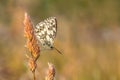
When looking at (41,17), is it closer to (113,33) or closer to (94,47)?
(113,33)

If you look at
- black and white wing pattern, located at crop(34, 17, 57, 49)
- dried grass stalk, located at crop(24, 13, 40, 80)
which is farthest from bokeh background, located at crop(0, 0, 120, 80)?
dried grass stalk, located at crop(24, 13, 40, 80)

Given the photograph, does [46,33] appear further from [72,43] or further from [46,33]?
[72,43]

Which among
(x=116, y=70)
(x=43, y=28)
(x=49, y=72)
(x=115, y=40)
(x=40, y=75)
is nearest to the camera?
(x=49, y=72)

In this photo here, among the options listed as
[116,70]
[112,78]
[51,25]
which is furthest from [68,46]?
[51,25]

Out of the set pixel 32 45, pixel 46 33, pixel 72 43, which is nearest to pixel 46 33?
pixel 46 33

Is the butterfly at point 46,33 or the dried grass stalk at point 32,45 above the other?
the dried grass stalk at point 32,45

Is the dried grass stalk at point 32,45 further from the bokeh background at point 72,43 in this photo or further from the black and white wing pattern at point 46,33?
the bokeh background at point 72,43

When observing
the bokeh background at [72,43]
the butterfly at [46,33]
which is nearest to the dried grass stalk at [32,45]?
the butterfly at [46,33]
